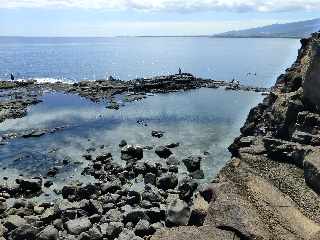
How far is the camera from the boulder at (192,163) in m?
56.0

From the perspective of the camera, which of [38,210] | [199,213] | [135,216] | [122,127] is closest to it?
[199,213]

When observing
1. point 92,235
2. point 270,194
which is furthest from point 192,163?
point 270,194

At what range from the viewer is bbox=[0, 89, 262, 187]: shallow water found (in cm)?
6194

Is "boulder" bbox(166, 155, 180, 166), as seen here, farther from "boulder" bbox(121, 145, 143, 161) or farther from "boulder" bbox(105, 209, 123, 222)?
"boulder" bbox(105, 209, 123, 222)

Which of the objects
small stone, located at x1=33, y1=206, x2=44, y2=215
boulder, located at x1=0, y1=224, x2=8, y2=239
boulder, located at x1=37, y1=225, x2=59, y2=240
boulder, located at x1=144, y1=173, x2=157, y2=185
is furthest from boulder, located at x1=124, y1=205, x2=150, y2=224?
boulder, located at x1=0, y1=224, x2=8, y2=239

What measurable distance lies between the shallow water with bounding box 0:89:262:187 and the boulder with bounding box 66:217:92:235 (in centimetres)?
1520

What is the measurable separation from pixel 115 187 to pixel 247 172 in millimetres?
18487

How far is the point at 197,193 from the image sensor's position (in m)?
45.5

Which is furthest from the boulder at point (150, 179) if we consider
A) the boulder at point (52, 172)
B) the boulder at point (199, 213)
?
the boulder at point (199, 213)

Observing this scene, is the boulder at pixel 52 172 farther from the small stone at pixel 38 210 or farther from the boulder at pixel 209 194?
the boulder at pixel 209 194

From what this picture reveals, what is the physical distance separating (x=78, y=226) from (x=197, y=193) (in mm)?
13008

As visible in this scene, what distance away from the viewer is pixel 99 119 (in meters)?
88.5

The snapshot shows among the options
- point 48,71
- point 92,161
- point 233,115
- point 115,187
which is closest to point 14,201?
point 115,187

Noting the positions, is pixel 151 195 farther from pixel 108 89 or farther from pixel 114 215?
pixel 108 89
